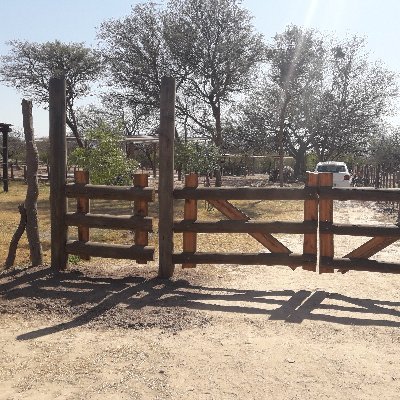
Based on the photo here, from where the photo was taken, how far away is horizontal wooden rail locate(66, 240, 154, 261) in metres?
6.81

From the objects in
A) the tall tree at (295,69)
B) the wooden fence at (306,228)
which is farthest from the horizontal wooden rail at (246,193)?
the tall tree at (295,69)

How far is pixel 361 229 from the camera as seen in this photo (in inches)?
245

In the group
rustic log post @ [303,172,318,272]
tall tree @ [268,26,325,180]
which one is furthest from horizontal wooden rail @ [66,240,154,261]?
tall tree @ [268,26,325,180]

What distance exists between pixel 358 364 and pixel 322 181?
288 cm

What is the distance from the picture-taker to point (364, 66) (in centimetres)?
3325

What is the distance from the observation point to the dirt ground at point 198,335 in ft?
12.0

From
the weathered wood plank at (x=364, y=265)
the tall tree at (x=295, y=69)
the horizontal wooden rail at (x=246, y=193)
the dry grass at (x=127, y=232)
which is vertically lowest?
the dry grass at (x=127, y=232)

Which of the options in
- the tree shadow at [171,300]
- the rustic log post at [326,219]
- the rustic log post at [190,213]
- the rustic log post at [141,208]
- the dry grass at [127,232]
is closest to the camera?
the tree shadow at [171,300]

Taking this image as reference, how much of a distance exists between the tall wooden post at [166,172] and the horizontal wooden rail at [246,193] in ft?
0.61

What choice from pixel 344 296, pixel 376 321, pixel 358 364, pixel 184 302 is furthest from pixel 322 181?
pixel 358 364

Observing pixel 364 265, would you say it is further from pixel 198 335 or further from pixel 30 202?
pixel 30 202

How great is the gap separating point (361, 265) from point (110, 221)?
3.58m

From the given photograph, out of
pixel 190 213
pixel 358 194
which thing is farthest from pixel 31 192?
pixel 358 194

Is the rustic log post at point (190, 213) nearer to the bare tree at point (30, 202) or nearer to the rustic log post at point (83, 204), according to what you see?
the rustic log post at point (83, 204)
